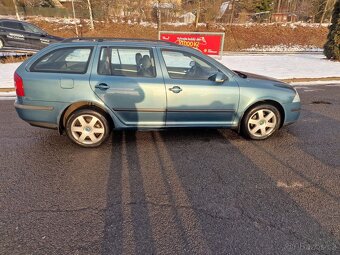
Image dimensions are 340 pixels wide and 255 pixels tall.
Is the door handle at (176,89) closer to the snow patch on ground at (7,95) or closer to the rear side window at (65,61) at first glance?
the rear side window at (65,61)

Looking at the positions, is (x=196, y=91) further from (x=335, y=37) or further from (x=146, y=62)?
(x=335, y=37)

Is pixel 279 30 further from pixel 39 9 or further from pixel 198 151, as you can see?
pixel 198 151

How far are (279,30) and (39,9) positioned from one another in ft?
99.0

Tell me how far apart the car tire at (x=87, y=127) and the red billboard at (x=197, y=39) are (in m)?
10.4

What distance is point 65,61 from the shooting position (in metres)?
3.74

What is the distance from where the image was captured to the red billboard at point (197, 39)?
13.2 m

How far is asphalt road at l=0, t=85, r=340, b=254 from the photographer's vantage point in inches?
84.4

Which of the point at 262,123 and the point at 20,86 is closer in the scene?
the point at 20,86

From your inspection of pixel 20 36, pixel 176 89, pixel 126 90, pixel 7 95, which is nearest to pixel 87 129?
pixel 126 90

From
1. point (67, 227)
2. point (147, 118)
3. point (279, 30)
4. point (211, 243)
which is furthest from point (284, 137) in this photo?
point (279, 30)

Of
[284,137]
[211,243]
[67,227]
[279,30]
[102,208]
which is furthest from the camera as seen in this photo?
[279,30]

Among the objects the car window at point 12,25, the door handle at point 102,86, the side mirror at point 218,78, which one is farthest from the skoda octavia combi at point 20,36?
the side mirror at point 218,78

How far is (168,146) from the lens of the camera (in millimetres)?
3957

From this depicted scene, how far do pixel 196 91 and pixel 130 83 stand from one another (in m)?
1.02
